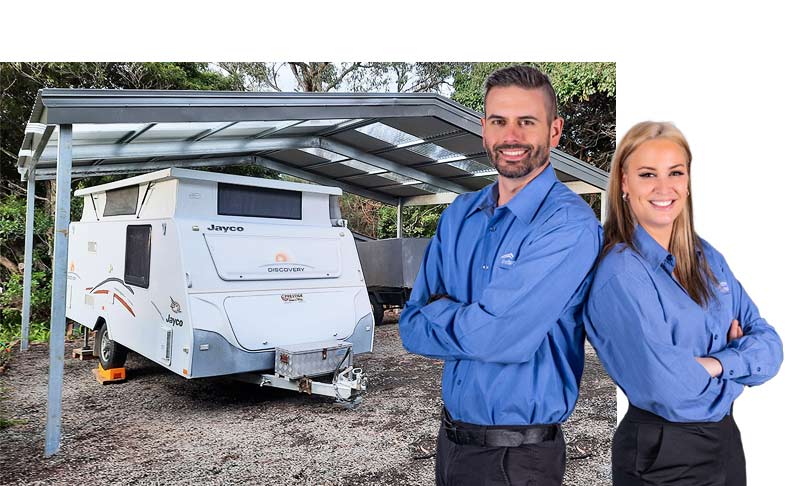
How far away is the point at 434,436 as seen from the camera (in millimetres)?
3475

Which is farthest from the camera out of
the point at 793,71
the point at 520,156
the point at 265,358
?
the point at 265,358

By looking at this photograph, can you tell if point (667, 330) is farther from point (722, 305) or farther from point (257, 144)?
point (257, 144)

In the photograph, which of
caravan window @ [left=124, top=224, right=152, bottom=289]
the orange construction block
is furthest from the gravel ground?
caravan window @ [left=124, top=224, right=152, bottom=289]

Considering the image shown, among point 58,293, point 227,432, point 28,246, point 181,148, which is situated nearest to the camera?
point 58,293

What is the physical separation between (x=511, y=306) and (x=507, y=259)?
4.8 inches

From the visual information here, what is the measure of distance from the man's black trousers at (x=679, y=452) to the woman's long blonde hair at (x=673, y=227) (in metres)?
0.31

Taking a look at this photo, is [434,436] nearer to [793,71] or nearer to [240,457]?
[240,457]

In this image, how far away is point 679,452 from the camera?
1.37 meters

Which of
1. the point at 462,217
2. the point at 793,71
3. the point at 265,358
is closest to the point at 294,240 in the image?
the point at 265,358

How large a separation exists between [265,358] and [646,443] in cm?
300

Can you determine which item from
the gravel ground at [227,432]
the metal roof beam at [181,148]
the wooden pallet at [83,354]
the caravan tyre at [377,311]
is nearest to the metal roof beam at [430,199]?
the metal roof beam at [181,148]

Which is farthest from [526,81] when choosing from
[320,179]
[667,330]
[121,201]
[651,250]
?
[121,201]

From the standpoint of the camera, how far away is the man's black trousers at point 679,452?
1374 mm

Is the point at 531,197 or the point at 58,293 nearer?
the point at 531,197
